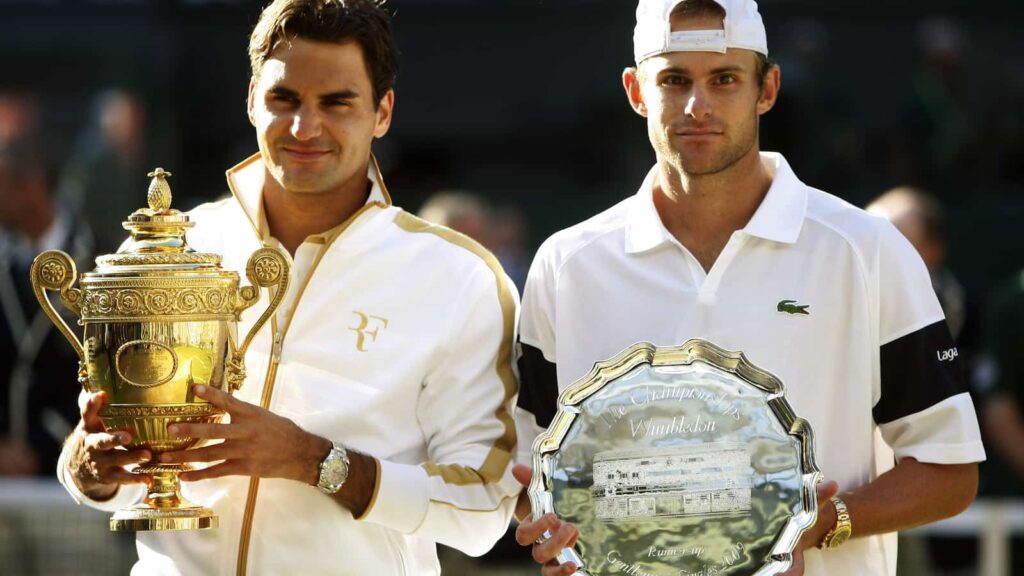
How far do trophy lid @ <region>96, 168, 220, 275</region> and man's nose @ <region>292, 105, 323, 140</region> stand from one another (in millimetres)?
293

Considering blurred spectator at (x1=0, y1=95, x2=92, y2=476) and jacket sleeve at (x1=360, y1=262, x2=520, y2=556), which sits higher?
blurred spectator at (x1=0, y1=95, x2=92, y2=476)

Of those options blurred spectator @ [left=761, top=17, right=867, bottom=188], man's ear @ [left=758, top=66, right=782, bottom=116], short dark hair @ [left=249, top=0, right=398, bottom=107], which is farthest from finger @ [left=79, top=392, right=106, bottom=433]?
blurred spectator @ [left=761, top=17, right=867, bottom=188]

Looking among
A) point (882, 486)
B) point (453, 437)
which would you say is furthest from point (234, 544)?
point (882, 486)

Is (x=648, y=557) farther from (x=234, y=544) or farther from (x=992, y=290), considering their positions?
(x=992, y=290)

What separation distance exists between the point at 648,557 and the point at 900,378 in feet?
2.08

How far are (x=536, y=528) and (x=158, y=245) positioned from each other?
93cm

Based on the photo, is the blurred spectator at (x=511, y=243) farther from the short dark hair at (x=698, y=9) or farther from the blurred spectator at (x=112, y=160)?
the short dark hair at (x=698, y=9)

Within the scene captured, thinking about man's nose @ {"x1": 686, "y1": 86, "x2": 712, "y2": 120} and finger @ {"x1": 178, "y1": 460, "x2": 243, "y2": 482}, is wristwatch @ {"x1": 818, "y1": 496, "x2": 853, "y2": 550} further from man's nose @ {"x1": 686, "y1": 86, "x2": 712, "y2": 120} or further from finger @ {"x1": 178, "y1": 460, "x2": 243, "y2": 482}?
finger @ {"x1": 178, "y1": 460, "x2": 243, "y2": 482}

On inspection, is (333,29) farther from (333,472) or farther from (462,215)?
(462,215)

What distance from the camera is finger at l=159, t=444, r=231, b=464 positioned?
3.40m

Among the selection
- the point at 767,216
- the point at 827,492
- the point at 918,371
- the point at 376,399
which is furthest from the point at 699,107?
the point at 376,399

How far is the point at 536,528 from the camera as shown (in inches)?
128

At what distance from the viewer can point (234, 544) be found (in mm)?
3600

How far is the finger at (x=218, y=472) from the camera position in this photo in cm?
342
